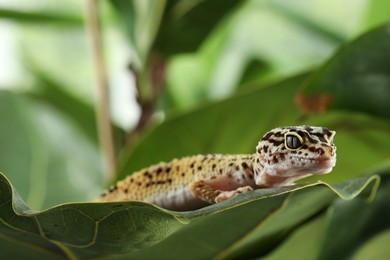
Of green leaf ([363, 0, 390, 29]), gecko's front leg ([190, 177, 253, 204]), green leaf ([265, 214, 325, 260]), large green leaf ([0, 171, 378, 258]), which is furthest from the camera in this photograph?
green leaf ([363, 0, 390, 29])

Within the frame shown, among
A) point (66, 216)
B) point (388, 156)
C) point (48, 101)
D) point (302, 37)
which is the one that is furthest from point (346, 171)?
point (302, 37)

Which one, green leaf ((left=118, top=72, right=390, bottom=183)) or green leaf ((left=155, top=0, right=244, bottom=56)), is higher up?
green leaf ((left=155, top=0, right=244, bottom=56))

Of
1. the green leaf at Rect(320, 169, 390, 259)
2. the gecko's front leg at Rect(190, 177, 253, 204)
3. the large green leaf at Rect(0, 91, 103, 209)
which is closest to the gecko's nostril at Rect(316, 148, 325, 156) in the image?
the gecko's front leg at Rect(190, 177, 253, 204)

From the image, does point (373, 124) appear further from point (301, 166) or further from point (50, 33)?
point (50, 33)

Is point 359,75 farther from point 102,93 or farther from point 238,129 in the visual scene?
point 102,93

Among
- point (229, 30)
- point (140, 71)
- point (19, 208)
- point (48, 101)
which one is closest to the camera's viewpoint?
point (19, 208)

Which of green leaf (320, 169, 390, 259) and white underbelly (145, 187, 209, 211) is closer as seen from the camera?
white underbelly (145, 187, 209, 211)

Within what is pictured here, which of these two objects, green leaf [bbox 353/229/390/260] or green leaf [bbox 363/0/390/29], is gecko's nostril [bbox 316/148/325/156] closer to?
green leaf [bbox 353/229/390/260]

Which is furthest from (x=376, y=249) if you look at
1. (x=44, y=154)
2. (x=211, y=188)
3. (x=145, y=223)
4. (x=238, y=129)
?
(x=44, y=154)
